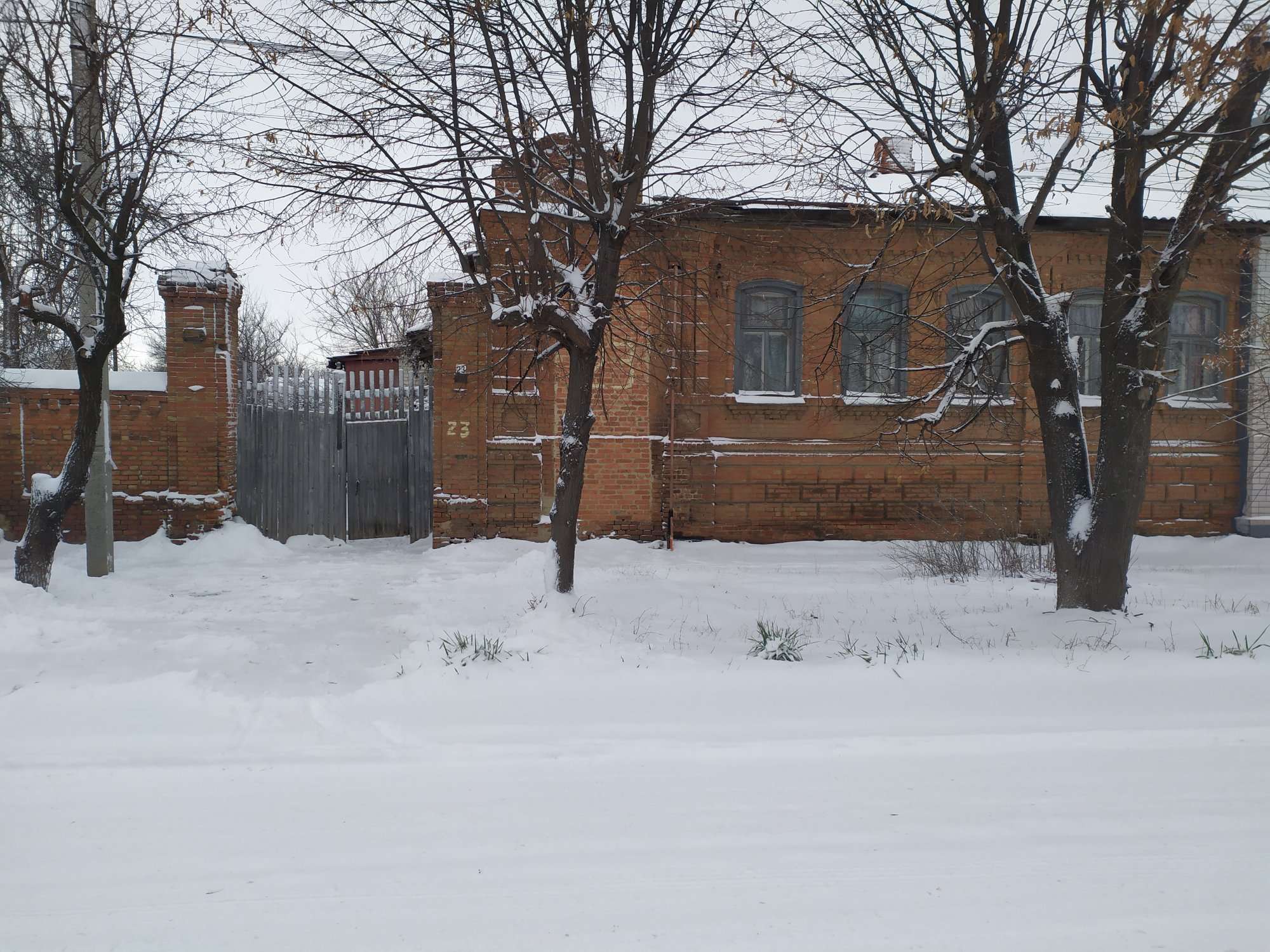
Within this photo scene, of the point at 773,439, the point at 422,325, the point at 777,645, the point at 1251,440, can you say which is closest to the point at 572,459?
the point at 777,645

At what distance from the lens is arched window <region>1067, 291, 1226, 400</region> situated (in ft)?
42.6

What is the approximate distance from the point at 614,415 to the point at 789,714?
23.7 feet

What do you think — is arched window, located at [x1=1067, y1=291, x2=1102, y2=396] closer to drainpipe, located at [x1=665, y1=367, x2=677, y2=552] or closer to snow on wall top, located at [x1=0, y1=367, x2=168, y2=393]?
drainpipe, located at [x1=665, y1=367, x2=677, y2=552]

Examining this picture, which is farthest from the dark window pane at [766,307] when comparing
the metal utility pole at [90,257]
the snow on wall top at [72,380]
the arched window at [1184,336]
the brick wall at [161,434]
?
the metal utility pole at [90,257]

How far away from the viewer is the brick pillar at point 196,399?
10070mm

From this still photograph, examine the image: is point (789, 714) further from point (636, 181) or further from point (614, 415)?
point (614, 415)

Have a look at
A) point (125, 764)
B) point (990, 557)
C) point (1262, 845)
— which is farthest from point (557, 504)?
point (990, 557)

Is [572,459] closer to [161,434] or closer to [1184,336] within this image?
[161,434]

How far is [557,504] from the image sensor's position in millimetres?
6582

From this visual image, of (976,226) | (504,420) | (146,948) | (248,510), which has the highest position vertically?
(976,226)

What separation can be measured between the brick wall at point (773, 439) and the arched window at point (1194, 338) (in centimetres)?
25

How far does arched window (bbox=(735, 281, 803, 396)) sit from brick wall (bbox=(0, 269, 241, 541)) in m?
7.12

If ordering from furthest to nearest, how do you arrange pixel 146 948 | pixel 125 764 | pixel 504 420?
pixel 504 420 < pixel 125 764 < pixel 146 948

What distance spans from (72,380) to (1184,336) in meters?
16.6
